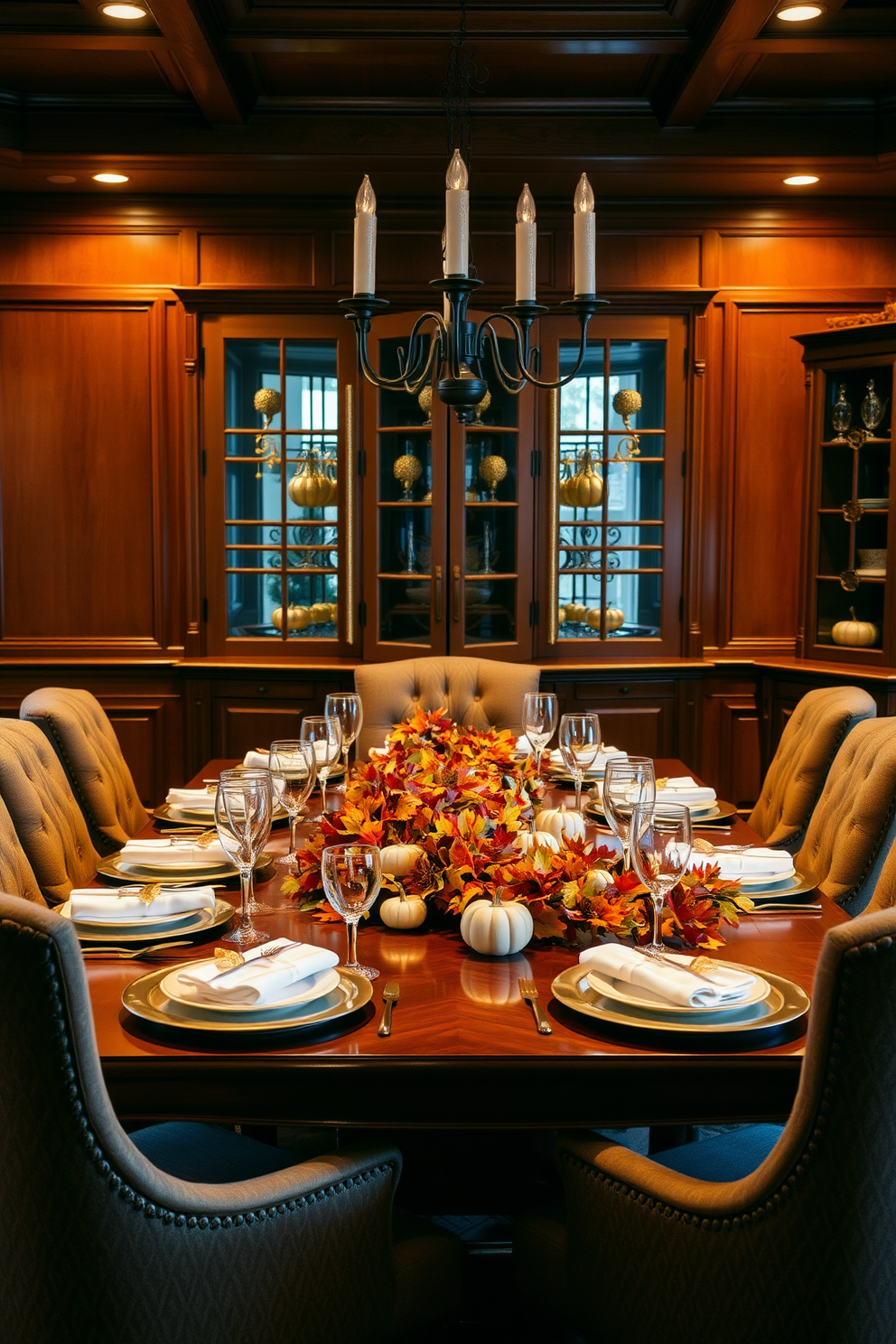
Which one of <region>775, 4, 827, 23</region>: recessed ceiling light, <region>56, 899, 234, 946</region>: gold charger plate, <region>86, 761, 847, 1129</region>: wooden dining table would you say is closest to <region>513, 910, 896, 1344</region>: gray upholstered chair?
<region>86, 761, 847, 1129</region>: wooden dining table

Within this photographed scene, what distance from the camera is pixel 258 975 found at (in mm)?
1396

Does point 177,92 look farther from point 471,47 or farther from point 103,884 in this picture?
point 103,884

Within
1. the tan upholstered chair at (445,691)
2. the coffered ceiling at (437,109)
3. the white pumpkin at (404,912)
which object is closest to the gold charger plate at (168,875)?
the white pumpkin at (404,912)

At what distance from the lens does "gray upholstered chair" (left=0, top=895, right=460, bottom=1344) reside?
1.07 m

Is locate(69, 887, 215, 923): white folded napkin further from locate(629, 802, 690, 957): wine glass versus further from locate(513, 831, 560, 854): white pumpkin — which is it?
locate(629, 802, 690, 957): wine glass

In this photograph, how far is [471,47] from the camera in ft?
12.3

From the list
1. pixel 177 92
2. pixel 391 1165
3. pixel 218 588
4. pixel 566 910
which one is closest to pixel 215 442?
pixel 218 588

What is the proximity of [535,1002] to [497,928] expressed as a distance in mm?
184

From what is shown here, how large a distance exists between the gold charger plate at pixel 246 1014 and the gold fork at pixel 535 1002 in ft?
0.61

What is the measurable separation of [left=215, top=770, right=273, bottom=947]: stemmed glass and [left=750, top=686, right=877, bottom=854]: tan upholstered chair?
1297 mm

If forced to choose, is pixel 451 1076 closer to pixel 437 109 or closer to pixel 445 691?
pixel 445 691

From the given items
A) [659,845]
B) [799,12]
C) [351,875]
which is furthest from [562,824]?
[799,12]

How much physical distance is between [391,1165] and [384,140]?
11.9 ft

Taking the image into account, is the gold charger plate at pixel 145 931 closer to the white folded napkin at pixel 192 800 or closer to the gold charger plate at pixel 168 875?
the gold charger plate at pixel 168 875
